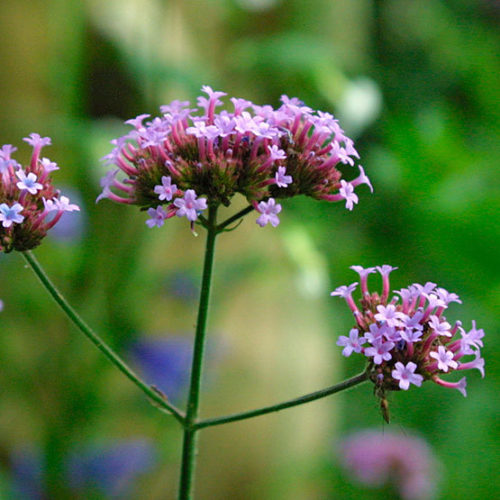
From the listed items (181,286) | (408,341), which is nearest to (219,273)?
(181,286)

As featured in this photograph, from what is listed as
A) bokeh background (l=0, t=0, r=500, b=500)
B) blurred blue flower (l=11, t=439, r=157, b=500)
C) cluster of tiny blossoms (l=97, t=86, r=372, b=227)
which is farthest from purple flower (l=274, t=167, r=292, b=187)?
blurred blue flower (l=11, t=439, r=157, b=500)

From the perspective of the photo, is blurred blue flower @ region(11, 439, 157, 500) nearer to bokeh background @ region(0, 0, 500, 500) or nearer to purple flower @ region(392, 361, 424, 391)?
bokeh background @ region(0, 0, 500, 500)

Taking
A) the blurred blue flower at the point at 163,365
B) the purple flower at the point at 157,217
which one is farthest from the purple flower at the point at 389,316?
the blurred blue flower at the point at 163,365

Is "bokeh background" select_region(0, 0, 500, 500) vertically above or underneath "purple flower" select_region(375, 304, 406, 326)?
above

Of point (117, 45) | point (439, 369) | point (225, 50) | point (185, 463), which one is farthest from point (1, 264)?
point (439, 369)

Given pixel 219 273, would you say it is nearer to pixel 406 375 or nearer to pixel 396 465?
pixel 396 465
